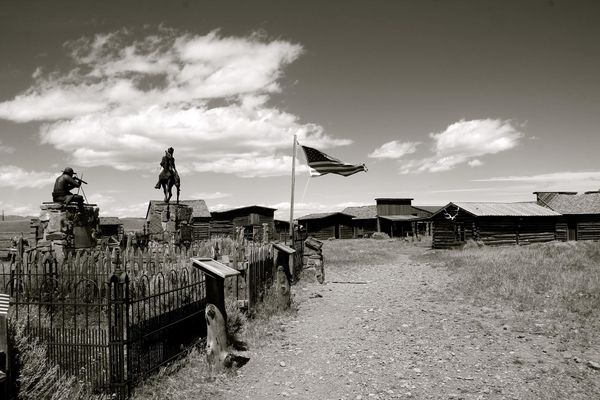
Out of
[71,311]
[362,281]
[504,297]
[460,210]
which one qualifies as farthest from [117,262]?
[460,210]

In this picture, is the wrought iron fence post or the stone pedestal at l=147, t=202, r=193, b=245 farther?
the stone pedestal at l=147, t=202, r=193, b=245

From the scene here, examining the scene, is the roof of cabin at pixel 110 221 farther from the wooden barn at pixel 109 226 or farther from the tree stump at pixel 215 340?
the tree stump at pixel 215 340

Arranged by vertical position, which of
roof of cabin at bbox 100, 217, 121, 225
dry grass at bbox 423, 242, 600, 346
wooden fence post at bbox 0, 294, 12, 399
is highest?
roof of cabin at bbox 100, 217, 121, 225

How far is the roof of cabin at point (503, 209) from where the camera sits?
99.7 ft

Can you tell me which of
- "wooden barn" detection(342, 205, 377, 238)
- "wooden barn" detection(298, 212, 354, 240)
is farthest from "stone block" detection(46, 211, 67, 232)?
"wooden barn" detection(342, 205, 377, 238)

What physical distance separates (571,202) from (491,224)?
1225cm

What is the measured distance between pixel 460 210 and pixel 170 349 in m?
28.9

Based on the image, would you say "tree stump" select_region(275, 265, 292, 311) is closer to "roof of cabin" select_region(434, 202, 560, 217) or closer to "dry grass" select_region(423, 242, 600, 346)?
"dry grass" select_region(423, 242, 600, 346)

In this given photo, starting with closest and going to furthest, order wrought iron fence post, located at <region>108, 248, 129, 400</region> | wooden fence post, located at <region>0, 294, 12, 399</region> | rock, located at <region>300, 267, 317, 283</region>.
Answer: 1. wooden fence post, located at <region>0, 294, 12, 399</region>
2. wrought iron fence post, located at <region>108, 248, 129, 400</region>
3. rock, located at <region>300, 267, 317, 283</region>

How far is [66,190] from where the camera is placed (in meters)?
12.1

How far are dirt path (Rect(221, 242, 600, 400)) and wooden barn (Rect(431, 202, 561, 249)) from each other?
21723 mm

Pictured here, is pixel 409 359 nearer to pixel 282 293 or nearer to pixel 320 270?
pixel 282 293

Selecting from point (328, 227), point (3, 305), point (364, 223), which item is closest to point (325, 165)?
point (3, 305)

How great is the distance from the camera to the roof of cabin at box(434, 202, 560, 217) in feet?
99.7
